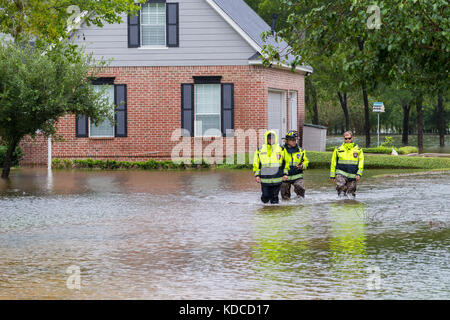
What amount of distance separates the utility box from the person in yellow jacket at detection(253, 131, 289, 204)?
18066 millimetres

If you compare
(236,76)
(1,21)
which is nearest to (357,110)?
(236,76)

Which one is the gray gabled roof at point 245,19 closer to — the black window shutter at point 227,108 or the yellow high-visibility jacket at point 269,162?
the black window shutter at point 227,108

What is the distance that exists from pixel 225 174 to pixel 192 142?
5.19 meters

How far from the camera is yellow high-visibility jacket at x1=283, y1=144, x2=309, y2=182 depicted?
18.3 m

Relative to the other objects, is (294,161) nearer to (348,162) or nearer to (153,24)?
(348,162)

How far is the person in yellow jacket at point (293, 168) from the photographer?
18.4 m

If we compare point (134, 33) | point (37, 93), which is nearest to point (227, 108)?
point (134, 33)

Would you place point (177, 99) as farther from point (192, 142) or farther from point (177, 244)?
point (177, 244)

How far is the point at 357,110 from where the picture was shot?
96125mm

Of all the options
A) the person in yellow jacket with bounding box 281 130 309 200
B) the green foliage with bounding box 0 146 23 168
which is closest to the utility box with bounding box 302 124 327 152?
the green foliage with bounding box 0 146 23 168

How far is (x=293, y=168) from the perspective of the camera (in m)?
18.4

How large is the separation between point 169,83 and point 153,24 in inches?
92.0

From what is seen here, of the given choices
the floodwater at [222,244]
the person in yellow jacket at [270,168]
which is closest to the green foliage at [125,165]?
the floodwater at [222,244]

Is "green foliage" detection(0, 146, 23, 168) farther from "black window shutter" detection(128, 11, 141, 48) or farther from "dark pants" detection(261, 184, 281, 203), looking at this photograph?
"dark pants" detection(261, 184, 281, 203)
